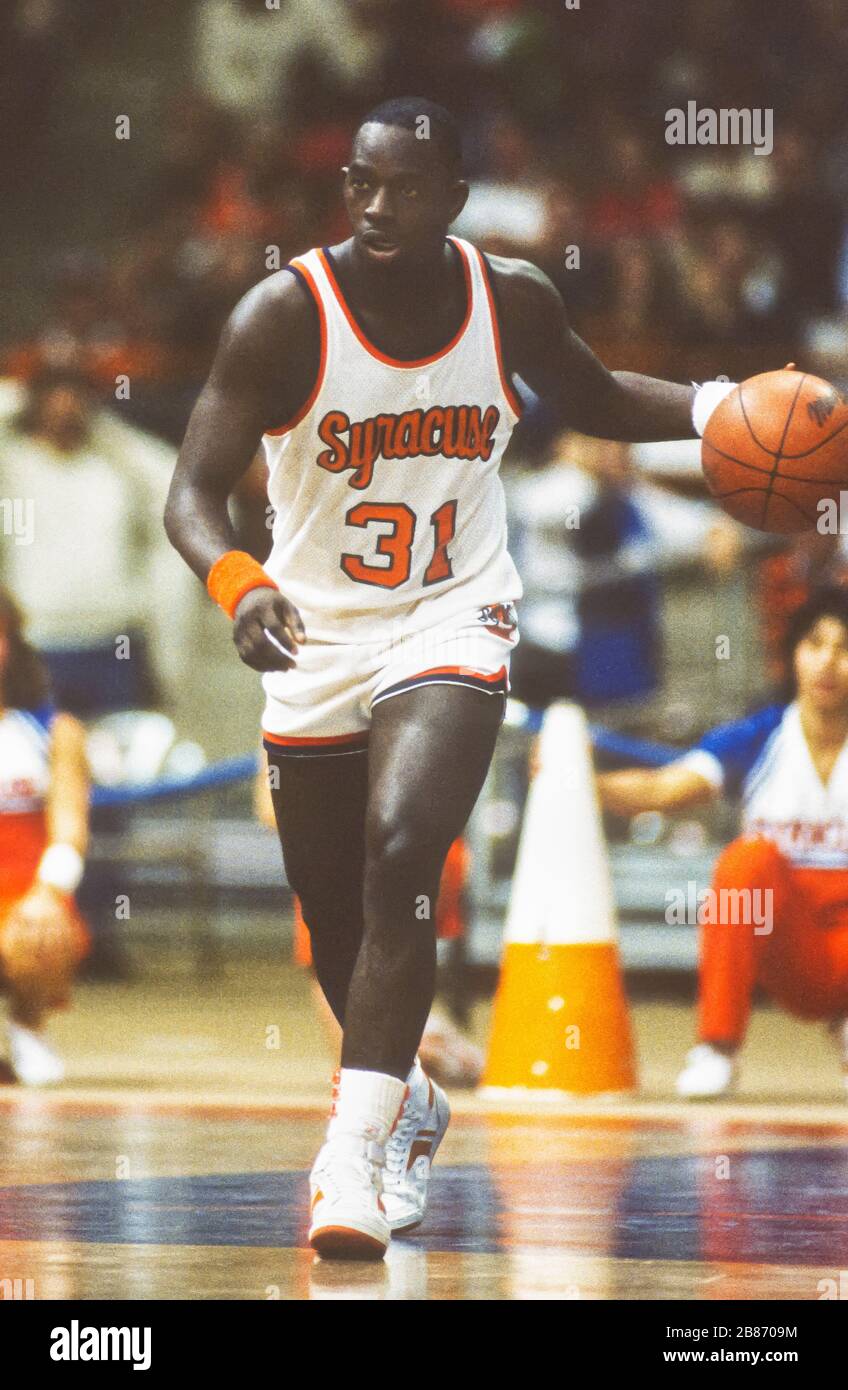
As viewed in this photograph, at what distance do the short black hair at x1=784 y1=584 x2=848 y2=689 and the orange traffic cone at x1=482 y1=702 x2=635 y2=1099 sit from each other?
73 centimetres

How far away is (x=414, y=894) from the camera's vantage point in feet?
15.6

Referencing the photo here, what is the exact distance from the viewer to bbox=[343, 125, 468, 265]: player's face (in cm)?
484

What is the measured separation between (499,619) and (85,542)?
761cm

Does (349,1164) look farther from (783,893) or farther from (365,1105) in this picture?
(783,893)

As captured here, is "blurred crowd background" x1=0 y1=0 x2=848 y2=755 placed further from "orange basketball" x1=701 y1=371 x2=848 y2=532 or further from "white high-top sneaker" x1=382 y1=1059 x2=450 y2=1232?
"white high-top sneaker" x1=382 y1=1059 x2=450 y2=1232

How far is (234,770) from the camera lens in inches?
441

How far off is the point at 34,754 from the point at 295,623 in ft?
15.0

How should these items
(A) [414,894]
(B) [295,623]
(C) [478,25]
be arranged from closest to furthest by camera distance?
(B) [295,623]
(A) [414,894]
(C) [478,25]

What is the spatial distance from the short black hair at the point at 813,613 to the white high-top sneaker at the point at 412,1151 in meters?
3.14

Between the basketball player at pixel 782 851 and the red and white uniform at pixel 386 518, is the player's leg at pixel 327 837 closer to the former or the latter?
the red and white uniform at pixel 386 518

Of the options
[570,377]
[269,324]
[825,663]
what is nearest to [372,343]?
[269,324]

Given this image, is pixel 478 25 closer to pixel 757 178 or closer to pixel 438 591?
pixel 757 178

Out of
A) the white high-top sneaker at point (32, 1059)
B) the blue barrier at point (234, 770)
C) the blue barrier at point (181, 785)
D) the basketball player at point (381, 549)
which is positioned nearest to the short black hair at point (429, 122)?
the basketball player at point (381, 549)
